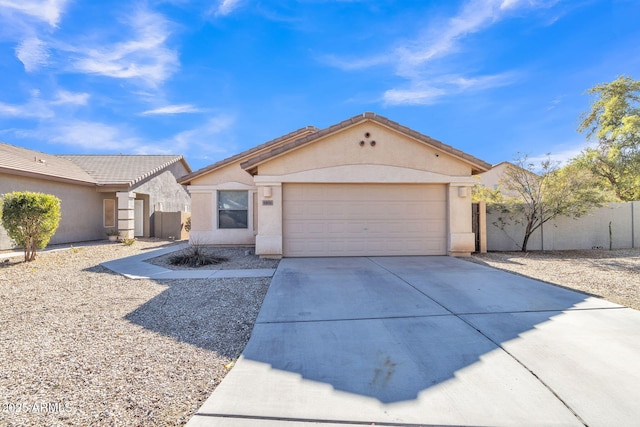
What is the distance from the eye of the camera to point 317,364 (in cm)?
306

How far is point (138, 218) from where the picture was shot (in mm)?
18000

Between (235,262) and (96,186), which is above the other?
(96,186)

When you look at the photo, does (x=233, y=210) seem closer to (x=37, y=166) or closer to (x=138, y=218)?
(x=138, y=218)

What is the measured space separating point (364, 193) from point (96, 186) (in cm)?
1488

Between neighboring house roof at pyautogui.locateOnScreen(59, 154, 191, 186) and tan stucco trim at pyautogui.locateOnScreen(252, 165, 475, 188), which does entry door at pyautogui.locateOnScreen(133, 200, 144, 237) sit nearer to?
neighboring house roof at pyautogui.locateOnScreen(59, 154, 191, 186)

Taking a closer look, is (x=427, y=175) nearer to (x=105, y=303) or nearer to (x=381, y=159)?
(x=381, y=159)

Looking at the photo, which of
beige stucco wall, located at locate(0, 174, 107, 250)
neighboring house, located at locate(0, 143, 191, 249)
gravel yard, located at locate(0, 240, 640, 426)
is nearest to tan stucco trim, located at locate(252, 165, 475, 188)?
gravel yard, located at locate(0, 240, 640, 426)

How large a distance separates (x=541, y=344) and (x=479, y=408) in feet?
5.44

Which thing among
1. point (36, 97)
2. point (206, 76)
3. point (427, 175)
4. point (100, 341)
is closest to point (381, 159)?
point (427, 175)

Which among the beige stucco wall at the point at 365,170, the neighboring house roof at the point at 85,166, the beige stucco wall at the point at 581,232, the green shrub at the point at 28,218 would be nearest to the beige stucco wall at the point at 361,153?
the beige stucco wall at the point at 365,170

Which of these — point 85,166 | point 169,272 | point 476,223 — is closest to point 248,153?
point 169,272

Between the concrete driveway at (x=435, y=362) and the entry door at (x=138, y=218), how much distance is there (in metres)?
16.2

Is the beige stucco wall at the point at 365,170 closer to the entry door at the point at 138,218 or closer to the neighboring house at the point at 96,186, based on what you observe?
the neighboring house at the point at 96,186

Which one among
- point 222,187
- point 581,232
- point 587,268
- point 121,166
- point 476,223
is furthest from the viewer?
point 121,166
